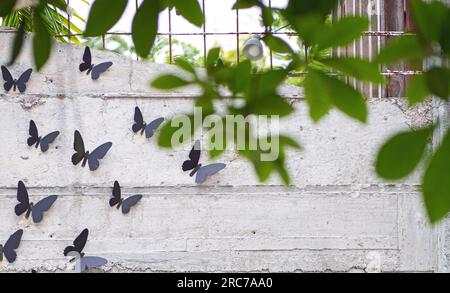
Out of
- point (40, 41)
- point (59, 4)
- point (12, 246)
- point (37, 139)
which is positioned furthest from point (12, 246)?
point (40, 41)

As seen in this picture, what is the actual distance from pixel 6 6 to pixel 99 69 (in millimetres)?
3210

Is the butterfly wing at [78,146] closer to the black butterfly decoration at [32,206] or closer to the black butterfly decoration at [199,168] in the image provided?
the black butterfly decoration at [32,206]

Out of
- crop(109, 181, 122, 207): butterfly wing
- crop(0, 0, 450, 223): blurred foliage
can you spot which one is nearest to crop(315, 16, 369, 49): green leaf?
crop(0, 0, 450, 223): blurred foliage

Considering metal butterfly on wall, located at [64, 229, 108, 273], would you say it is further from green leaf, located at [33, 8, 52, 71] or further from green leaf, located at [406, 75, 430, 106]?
green leaf, located at [406, 75, 430, 106]

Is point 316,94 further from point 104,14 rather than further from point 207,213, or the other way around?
point 207,213

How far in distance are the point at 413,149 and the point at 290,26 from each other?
169 mm

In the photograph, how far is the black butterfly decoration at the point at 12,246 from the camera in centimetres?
404

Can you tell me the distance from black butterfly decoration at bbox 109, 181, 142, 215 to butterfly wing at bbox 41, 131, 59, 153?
38cm

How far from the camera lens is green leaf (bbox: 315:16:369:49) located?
Answer: 30.6 inches

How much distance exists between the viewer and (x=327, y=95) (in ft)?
2.52

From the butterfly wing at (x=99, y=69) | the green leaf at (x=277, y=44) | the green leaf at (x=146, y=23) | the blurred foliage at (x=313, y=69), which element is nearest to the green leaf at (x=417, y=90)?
the blurred foliage at (x=313, y=69)

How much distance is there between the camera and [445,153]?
2.31ft
